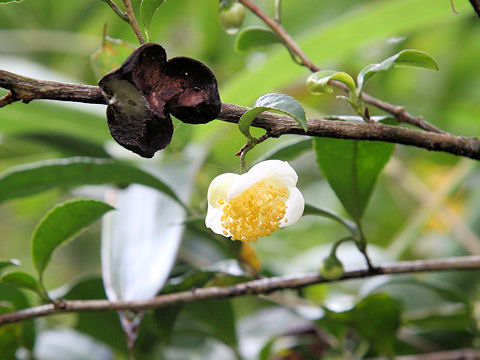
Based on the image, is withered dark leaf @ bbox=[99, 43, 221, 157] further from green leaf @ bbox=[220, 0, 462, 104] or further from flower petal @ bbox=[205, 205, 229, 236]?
green leaf @ bbox=[220, 0, 462, 104]

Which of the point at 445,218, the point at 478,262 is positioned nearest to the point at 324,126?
the point at 478,262

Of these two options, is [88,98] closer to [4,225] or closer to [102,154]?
[102,154]

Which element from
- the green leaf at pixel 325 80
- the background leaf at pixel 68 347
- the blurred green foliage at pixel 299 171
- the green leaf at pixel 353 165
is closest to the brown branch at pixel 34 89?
the blurred green foliage at pixel 299 171

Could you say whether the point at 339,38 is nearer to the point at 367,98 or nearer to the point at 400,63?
the point at 367,98

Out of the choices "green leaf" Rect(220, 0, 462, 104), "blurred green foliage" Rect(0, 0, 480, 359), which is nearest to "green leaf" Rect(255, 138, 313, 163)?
"blurred green foliage" Rect(0, 0, 480, 359)

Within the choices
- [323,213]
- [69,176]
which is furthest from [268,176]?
[69,176]
